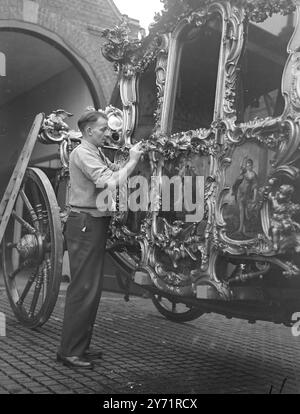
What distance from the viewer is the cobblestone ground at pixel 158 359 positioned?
10.3ft

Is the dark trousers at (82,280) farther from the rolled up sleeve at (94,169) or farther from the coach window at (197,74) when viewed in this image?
the coach window at (197,74)

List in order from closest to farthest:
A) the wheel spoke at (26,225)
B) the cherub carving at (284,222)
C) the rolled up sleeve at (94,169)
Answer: the cherub carving at (284,222)
the rolled up sleeve at (94,169)
the wheel spoke at (26,225)

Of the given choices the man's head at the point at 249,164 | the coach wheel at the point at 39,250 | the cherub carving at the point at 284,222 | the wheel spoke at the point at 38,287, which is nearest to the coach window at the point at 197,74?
the man's head at the point at 249,164

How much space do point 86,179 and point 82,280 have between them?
601mm

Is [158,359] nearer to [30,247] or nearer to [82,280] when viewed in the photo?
[82,280]

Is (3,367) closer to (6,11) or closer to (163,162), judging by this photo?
(163,162)

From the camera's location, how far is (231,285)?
300 cm

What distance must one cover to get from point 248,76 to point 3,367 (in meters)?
2.23

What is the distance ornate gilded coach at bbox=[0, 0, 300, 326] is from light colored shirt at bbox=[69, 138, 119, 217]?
0.32 m

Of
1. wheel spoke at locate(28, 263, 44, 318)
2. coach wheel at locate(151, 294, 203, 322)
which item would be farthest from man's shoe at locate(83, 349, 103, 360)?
coach wheel at locate(151, 294, 203, 322)

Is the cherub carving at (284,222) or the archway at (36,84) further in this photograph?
the archway at (36,84)

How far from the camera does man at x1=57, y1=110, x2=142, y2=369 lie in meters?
3.35

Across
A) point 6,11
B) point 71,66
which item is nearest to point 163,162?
point 6,11

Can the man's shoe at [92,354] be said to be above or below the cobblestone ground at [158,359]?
above
